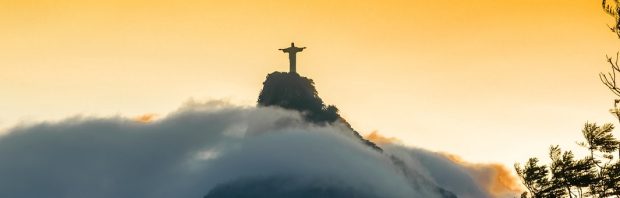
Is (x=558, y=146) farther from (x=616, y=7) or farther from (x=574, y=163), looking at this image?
(x=616, y=7)

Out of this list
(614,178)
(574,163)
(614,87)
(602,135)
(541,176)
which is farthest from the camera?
(541,176)

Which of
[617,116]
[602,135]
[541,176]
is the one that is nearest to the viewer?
[617,116]

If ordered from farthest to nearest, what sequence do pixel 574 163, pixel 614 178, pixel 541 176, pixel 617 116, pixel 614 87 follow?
pixel 541 176 < pixel 574 163 < pixel 614 178 < pixel 617 116 < pixel 614 87

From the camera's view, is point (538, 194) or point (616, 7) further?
point (538, 194)

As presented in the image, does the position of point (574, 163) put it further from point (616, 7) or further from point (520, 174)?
point (616, 7)

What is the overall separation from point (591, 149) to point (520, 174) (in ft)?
38.6

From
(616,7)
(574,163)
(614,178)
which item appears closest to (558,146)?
(574,163)

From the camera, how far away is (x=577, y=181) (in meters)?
65.2

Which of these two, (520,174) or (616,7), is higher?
(520,174)

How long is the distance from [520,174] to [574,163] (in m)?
7.22

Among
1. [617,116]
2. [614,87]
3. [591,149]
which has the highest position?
[591,149]

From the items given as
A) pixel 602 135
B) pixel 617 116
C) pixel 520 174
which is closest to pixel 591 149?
pixel 602 135

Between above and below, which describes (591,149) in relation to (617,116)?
above

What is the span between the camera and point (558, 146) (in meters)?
70.1
